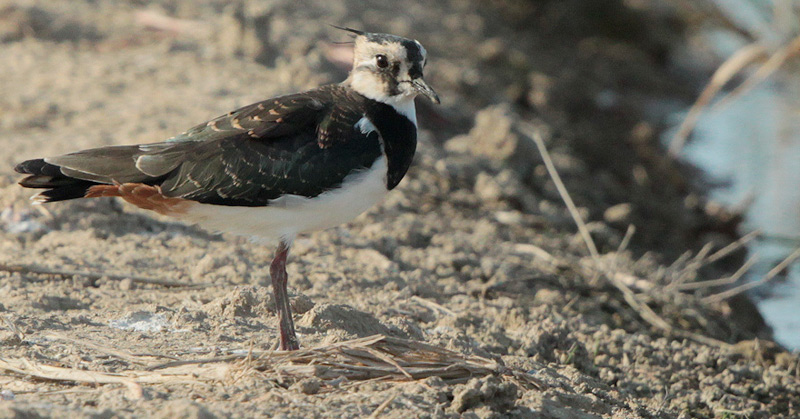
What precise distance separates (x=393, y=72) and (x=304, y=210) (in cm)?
88

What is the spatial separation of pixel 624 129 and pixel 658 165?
45.1 inches

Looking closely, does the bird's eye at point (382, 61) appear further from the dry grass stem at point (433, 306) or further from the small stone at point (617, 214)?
the small stone at point (617, 214)

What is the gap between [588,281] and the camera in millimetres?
6699

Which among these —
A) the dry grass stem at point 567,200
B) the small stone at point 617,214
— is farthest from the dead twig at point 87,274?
the small stone at point 617,214

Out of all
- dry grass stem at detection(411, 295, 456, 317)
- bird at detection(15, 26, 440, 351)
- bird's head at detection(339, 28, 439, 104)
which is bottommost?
dry grass stem at detection(411, 295, 456, 317)

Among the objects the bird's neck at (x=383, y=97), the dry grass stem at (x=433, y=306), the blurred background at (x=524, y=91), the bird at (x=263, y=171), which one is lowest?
the dry grass stem at (x=433, y=306)

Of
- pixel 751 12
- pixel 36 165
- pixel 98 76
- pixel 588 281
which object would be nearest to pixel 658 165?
pixel 751 12

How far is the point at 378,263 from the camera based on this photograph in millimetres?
6164

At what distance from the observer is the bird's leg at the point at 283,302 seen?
438 cm

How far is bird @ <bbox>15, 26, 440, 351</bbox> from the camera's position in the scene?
455 cm

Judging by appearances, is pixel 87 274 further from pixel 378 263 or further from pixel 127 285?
pixel 378 263

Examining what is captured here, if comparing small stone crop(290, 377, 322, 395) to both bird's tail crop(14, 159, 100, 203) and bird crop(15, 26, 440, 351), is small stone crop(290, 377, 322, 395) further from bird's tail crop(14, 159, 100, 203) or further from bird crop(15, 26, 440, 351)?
bird's tail crop(14, 159, 100, 203)

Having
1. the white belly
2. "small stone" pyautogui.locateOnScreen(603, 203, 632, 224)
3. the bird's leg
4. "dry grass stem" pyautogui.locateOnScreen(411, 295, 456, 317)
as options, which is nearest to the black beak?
the white belly

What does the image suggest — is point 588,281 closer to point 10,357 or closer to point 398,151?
point 398,151
